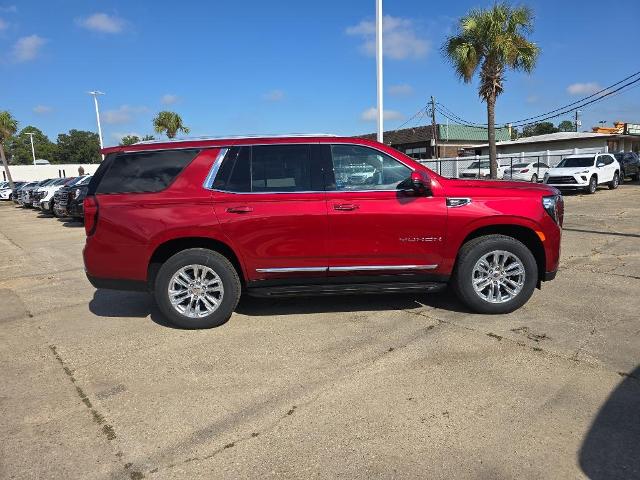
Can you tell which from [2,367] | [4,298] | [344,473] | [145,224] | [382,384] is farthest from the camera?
[4,298]

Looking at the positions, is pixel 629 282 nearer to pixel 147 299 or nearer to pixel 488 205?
pixel 488 205

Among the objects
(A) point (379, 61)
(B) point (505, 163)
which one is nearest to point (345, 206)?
(A) point (379, 61)

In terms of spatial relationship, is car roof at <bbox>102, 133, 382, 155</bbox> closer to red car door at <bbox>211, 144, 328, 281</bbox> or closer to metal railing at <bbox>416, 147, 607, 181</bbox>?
red car door at <bbox>211, 144, 328, 281</bbox>

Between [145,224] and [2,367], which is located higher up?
[145,224]

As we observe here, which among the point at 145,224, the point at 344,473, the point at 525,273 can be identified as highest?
the point at 145,224

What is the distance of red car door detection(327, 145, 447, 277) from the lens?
15.9 ft

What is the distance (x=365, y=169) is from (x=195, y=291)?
82.6 inches

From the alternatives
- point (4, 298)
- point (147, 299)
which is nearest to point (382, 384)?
point (147, 299)

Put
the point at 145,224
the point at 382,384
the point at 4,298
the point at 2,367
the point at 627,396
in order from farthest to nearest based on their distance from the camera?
the point at 4,298, the point at 145,224, the point at 2,367, the point at 382,384, the point at 627,396

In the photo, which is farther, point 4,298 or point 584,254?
point 584,254

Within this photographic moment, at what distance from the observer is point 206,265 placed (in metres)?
4.93

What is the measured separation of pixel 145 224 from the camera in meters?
4.84

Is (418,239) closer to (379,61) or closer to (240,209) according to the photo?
(240,209)

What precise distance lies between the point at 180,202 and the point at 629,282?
5.53m
